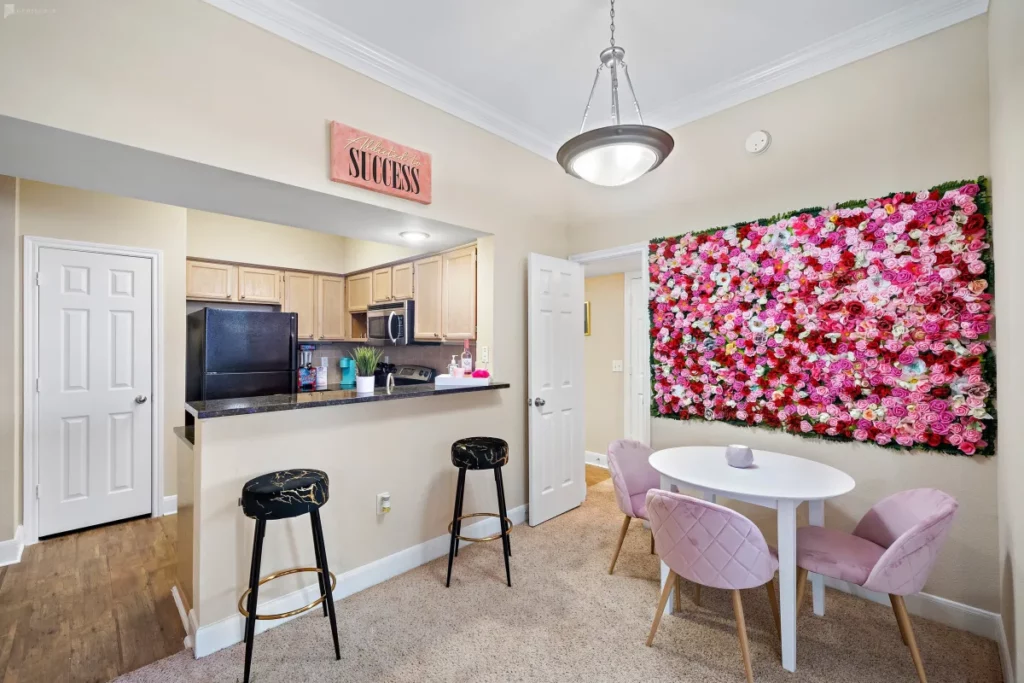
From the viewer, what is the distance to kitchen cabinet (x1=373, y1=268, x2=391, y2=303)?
443cm

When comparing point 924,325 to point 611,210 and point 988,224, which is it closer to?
point 988,224

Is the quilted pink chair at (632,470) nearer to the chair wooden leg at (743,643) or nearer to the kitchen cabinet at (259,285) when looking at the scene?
the chair wooden leg at (743,643)

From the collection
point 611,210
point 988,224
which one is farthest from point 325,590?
point 988,224

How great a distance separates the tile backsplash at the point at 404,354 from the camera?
4.30 m

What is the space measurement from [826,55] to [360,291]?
434cm

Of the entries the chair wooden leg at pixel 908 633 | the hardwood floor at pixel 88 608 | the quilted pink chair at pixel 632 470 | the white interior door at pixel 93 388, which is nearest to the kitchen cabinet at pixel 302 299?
the white interior door at pixel 93 388

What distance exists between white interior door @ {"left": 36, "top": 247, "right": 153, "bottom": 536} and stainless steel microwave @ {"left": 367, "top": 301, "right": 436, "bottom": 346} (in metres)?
1.77

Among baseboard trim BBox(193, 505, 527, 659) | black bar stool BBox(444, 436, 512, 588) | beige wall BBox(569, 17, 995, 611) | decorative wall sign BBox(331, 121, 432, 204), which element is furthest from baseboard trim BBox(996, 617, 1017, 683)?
decorative wall sign BBox(331, 121, 432, 204)

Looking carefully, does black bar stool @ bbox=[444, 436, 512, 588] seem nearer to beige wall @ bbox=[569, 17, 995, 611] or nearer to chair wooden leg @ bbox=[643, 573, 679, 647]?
chair wooden leg @ bbox=[643, 573, 679, 647]

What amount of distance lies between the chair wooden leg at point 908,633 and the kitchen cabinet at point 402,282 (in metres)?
3.69

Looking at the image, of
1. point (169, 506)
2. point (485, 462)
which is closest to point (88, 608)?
point (169, 506)

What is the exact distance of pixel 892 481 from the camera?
2.29 meters

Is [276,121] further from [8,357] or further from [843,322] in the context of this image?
[843,322]

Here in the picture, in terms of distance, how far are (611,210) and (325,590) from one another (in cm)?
307
